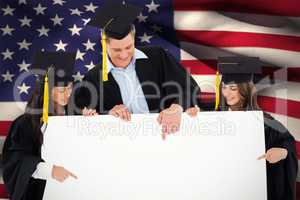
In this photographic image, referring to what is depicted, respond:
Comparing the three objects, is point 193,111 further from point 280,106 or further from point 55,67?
point 55,67

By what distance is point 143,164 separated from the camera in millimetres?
1807

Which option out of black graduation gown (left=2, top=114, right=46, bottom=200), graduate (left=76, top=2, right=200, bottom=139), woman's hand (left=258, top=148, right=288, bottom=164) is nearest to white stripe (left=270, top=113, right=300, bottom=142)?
woman's hand (left=258, top=148, right=288, bottom=164)

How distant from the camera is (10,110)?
2.03 meters

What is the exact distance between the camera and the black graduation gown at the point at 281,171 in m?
1.84

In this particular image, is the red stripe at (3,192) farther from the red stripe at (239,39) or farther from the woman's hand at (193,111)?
the red stripe at (239,39)

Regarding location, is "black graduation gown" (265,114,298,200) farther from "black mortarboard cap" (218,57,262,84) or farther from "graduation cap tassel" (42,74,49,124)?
"graduation cap tassel" (42,74,49,124)

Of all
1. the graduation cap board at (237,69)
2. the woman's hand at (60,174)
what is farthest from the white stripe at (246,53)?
the woman's hand at (60,174)

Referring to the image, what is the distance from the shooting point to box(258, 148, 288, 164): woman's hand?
1824mm

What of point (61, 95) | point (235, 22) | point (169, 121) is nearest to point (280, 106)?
point (235, 22)

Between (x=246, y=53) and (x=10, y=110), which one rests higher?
(x=246, y=53)

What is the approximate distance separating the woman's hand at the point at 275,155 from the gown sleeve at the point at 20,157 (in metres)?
0.97

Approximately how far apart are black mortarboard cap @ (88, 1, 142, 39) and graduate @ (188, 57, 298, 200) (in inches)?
17.8

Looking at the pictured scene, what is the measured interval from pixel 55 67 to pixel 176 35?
59 centimetres

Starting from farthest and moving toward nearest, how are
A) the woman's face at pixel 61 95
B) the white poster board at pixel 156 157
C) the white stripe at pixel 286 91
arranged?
the white stripe at pixel 286 91 < the woman's face at pixel 61 95 < the white poster board at pixel 156 157
